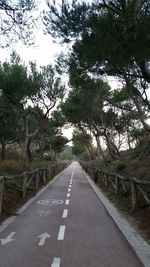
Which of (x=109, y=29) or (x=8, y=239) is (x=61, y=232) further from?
(x=109, y=29)

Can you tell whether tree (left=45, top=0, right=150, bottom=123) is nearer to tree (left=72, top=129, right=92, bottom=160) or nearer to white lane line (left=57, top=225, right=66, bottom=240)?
white lane line (left=57, top=225, right=66, bottom=240)

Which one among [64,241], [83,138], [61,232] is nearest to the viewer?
[64,241]

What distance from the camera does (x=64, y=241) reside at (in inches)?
308

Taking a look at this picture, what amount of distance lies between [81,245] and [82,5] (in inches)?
299

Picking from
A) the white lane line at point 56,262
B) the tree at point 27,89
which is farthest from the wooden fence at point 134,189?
the tree at point 27,89

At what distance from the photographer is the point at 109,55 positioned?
33.7 ft

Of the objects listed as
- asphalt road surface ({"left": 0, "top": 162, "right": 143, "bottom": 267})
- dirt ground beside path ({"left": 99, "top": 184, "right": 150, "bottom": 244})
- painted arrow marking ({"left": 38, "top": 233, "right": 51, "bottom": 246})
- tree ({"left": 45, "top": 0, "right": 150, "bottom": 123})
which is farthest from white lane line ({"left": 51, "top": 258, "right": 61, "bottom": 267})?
tree ({"left": 45, "top": 0, "right": 150, "bottom": 123})

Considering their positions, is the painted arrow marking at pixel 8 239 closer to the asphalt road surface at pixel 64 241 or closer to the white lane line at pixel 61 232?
the asphalt road surface at pixel 64 241

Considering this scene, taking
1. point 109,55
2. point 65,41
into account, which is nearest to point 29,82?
point 65,41

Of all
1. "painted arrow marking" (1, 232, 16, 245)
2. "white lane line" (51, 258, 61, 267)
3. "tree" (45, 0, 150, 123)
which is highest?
"tree" (45, 0, 150, 123)

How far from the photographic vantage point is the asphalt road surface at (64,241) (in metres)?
6.27

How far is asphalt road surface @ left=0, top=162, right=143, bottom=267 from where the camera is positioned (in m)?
6.27

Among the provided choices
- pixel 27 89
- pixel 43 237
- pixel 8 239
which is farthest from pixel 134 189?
pixel 27 89

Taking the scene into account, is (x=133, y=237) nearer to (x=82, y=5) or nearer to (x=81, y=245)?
(x=81, y=245)
